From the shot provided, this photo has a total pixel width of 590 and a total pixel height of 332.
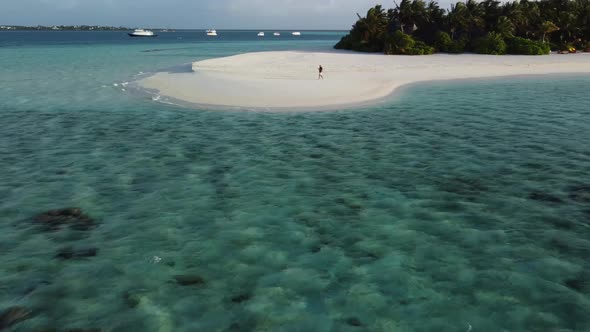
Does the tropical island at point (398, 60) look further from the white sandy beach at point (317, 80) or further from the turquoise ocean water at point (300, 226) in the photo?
the turquoise ocean water at point (300, 226)

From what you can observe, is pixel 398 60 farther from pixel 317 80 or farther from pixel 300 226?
pixel 300 226

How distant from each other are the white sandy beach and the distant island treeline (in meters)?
9.63

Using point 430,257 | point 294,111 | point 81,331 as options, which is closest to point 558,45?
point 294,111

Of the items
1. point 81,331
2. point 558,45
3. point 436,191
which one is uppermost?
point 558,45

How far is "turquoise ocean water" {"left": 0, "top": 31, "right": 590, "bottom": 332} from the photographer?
746 cm

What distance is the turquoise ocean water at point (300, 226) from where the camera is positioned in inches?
294

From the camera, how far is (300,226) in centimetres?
1063

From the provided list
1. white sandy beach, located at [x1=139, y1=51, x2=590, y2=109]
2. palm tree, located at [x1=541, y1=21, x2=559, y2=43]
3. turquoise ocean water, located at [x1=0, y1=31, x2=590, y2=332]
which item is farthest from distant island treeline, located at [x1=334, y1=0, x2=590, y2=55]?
turquoise ocean water, located at [x1=0, y1=31, x2=590, y2=332]

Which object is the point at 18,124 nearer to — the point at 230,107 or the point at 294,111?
the point at 230,107

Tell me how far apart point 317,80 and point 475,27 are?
48526mm

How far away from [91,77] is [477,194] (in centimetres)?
3985

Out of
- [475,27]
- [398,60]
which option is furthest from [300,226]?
[475,27]

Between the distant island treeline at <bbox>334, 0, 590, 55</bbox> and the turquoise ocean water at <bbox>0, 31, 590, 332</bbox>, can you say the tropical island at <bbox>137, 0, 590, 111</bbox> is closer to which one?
the distant island treeline at <bbox>334, 0, 590, 55</bbox>

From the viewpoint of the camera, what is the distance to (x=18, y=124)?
2197cm
